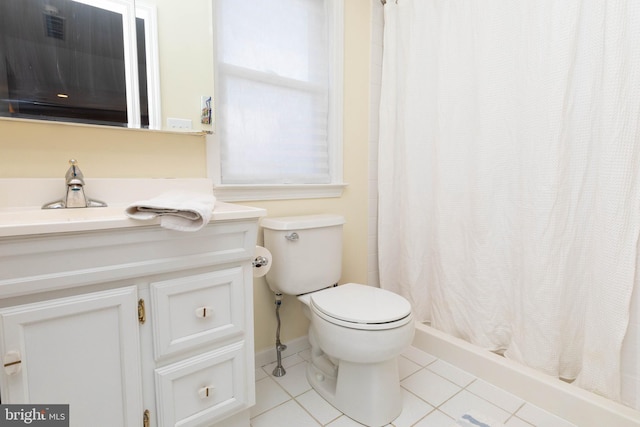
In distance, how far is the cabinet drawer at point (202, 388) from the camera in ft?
3.02

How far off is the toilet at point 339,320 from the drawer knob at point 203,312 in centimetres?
44

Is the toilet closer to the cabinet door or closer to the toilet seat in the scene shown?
the toilet seat

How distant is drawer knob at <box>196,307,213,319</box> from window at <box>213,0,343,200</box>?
58 centimetres

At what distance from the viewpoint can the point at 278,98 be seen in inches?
62.7

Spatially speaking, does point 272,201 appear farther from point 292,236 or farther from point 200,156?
point 200,156

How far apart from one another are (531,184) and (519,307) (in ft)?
1.68

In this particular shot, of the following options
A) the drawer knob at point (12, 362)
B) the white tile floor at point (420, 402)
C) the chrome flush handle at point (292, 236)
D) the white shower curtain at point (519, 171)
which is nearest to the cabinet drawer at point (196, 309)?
the drawer knob at point (12, 362)

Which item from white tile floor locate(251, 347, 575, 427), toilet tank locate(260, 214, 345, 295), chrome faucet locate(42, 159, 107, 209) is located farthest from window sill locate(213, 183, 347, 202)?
white tile floor locate(251, 347, 575, 427)

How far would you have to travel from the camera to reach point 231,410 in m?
1.05

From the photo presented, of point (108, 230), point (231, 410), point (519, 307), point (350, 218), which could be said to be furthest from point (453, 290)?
point (108, 230)

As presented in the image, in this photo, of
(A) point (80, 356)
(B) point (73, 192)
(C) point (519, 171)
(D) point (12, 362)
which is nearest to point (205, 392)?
(A) point (80, 356)

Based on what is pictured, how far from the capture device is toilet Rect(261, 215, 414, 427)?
1.15 metres

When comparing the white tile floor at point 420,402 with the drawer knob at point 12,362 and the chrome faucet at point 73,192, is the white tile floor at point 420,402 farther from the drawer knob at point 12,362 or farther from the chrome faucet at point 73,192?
the chrome faucet at point 73,192

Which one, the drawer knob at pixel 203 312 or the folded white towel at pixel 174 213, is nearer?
the folded white towel at pixel 174 213
